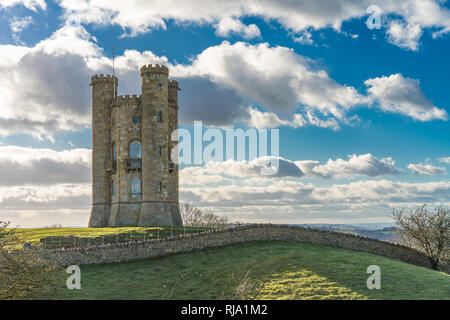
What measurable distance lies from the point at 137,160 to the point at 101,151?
7332mm

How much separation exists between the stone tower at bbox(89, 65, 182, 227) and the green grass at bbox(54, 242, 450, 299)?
19481 millimetres

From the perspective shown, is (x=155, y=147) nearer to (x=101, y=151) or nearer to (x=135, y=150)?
(x=135, y=150)

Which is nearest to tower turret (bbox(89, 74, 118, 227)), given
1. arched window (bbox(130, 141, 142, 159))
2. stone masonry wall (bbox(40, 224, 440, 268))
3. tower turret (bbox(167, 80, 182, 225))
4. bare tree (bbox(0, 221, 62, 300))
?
arched window (bbox(130, 141, 142, 159))

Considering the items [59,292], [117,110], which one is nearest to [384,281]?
[59,292]

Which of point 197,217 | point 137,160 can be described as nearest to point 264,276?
point 137,160

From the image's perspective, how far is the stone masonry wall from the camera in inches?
1423

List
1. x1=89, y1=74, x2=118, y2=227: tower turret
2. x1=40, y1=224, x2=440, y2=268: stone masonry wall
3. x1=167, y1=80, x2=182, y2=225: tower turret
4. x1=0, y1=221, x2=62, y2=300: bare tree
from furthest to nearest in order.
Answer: x1=89, y1=74, x2=118, y2=227: tower turret, x1=167, y1=80, x2=182, y2=225: tower turret, x1=40, y1=224, x2=440, y2=268: stone masonry wall, x1=0, y1=221, x2=62, y2=300: bare tree

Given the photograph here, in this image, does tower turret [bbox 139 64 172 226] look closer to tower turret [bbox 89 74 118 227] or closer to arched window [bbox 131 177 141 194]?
arched window [bbox 131 177 141 194]

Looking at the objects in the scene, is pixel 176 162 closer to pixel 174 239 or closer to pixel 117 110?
pixel 117 110

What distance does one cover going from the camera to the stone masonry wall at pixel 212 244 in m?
36.2

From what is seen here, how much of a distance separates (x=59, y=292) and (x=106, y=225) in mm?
30621

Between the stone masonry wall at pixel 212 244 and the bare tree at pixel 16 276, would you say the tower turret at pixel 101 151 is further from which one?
the bare tree at pixel 16 276

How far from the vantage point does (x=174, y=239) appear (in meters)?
37.4

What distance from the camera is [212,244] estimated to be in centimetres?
3800
